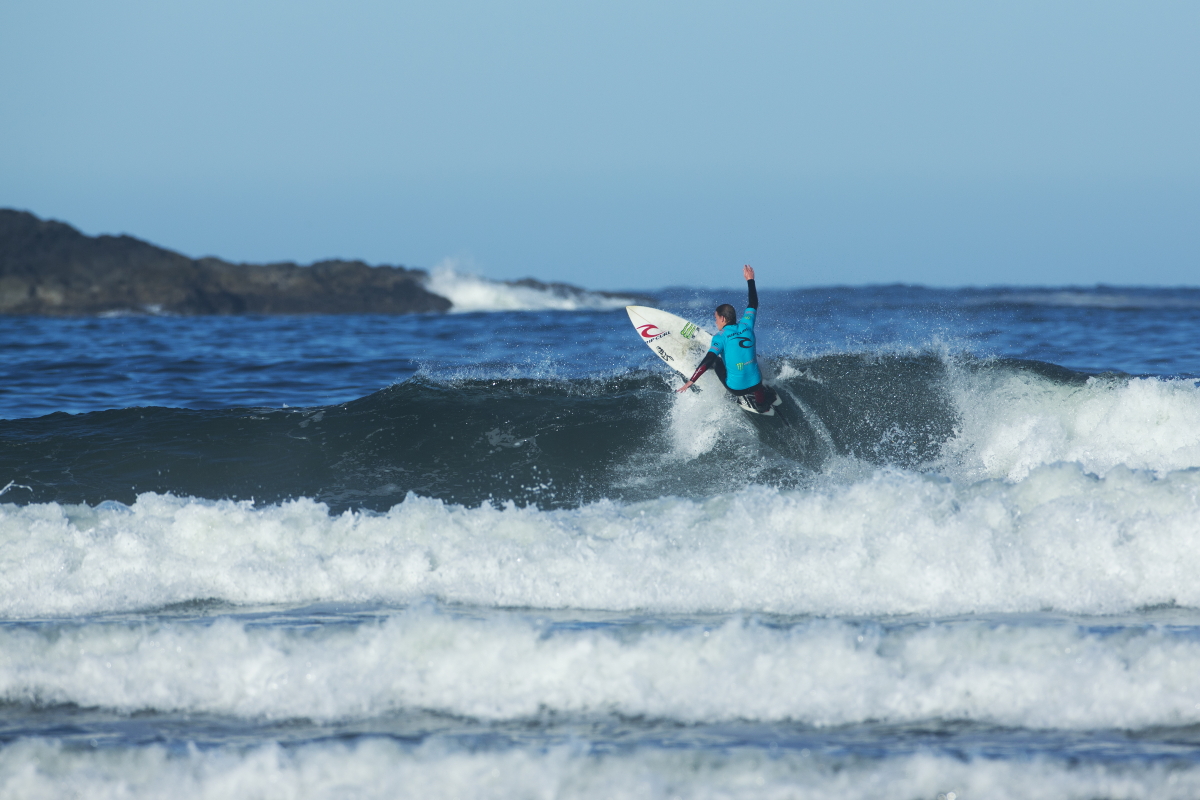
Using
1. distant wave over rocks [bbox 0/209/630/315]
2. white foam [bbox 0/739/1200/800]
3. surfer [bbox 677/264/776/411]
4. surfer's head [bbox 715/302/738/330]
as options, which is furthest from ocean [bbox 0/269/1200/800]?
distant wave over rocks [bbox 0/209/630/315]

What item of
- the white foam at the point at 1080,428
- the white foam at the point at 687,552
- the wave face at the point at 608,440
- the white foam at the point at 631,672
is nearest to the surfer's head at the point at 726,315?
the wave face at the point at 608,440

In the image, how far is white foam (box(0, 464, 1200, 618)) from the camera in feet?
21.4

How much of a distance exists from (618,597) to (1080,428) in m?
7.07

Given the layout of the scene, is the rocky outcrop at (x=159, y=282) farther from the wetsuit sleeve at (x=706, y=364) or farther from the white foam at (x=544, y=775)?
the white foam at (x=544, y=775)

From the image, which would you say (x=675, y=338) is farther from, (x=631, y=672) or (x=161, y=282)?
(x=161, y=282)

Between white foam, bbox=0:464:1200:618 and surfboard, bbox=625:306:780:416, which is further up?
surfboard, bbox=625:306:780:416

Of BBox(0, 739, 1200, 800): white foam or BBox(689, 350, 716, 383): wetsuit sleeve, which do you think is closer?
BBox(0, 739, 1200, 800): white foam

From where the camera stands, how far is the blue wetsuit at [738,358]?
10547 millimetres

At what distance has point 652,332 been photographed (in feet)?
42.7

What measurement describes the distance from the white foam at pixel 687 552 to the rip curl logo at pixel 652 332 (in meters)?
5.29

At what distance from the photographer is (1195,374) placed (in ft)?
48.1

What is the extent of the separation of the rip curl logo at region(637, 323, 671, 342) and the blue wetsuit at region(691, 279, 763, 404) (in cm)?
214

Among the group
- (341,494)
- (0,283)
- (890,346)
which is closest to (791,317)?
(890,346)

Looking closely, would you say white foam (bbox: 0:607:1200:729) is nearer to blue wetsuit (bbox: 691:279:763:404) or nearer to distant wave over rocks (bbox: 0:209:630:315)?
blue wetsuit (bbox: 691:279:763:404)
